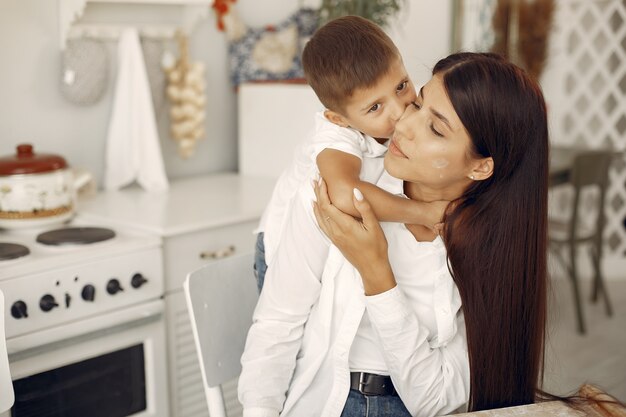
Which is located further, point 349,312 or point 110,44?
point 110,44

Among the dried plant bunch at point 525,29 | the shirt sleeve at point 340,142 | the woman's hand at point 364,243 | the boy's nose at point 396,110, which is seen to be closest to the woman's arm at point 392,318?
the woman's hand at point 364,243

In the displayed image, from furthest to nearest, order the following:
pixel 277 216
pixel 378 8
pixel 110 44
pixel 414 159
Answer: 1. pixel 378 8
2. pixel 110 44
3. pixel 277 216
4. pixel 414 159

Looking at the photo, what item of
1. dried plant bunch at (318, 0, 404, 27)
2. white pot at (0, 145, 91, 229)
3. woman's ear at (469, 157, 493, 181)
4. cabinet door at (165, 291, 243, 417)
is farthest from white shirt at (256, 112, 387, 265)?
dried plant bunch at (318, 0, 404, 27)

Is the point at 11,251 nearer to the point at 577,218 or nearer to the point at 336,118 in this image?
the point at 336,118

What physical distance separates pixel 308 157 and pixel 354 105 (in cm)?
15

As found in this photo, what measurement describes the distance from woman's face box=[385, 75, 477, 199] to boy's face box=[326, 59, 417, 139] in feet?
0.51

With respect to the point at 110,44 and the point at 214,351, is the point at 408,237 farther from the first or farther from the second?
the point at 110,44

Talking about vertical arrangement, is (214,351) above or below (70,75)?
below

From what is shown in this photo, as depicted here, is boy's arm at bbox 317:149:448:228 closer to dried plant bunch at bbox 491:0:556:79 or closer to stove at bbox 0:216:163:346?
stove at bbox 0:216:163:346

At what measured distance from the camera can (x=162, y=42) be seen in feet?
8.43

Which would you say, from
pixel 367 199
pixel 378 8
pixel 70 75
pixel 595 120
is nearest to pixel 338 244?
pixel 367 199

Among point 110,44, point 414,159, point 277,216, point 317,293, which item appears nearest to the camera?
point 414,159

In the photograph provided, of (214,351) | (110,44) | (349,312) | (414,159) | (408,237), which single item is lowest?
(214,351)

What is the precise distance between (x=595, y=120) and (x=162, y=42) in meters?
3.25
